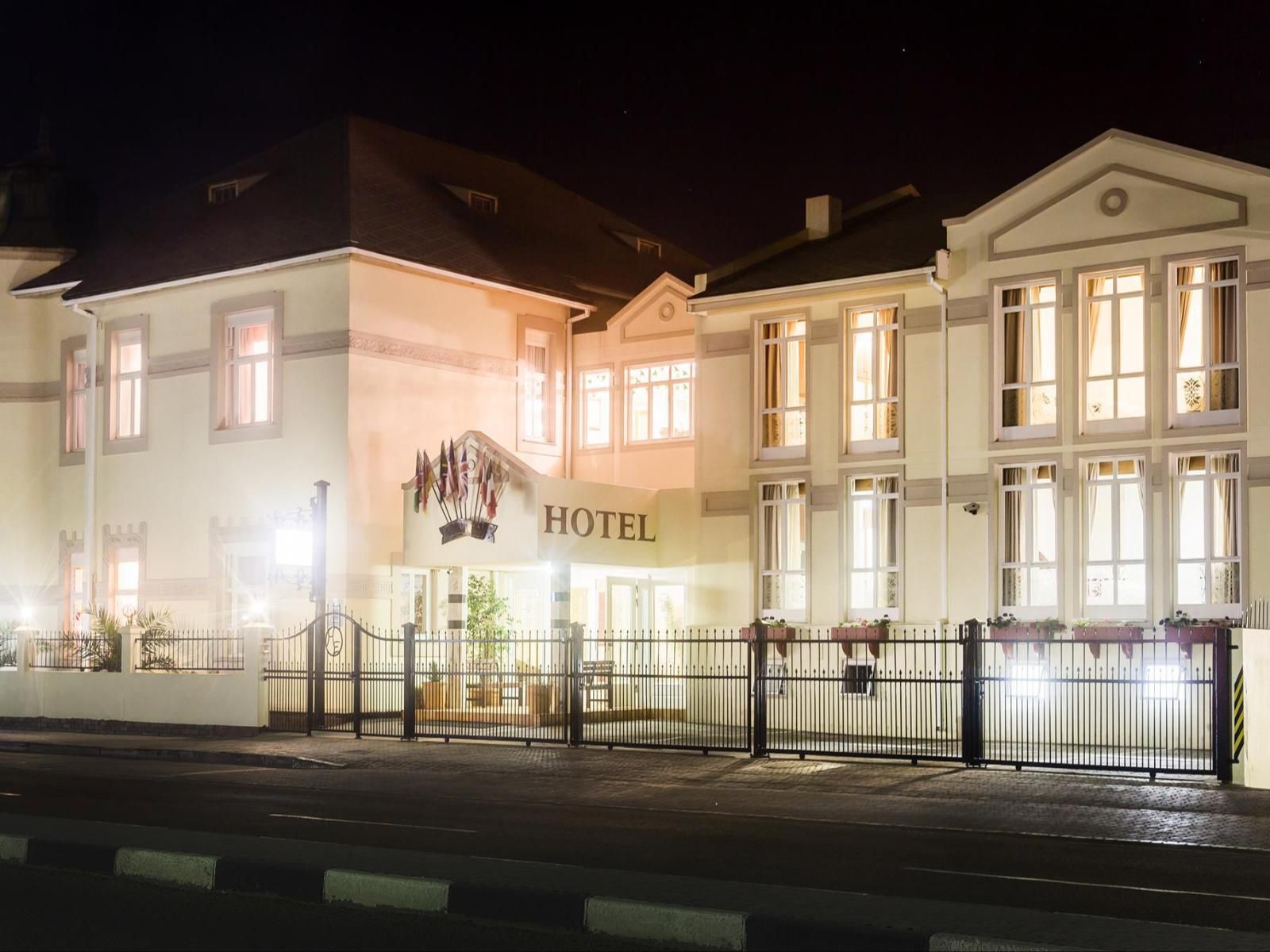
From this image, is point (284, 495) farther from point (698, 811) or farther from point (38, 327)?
point (698, 811)

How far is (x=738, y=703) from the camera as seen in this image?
79.4 ft

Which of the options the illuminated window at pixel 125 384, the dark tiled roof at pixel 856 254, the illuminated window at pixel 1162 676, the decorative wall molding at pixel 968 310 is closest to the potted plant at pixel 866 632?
the illuminated window at pixel 1162 676

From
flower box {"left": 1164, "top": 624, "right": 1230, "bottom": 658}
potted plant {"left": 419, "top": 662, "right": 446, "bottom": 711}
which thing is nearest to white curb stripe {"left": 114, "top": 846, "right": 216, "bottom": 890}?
potted plant {"left": 419, "top": 662, "right": 446, "bottom": 711}

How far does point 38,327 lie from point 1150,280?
23.5 metres

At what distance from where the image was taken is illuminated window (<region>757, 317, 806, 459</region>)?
2902 cm

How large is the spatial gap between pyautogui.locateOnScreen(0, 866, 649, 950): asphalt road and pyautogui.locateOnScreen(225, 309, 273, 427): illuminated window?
71.4ft

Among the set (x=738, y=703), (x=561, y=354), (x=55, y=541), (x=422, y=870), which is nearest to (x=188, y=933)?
(x=422, y=870)

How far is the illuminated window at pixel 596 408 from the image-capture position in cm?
3284

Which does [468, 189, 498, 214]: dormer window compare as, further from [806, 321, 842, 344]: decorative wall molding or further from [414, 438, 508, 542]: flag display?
[806, 321, 842, 344]: decorative wall molding

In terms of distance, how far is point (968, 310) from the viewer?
27.0 metres

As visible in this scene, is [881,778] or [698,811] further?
[881,778]

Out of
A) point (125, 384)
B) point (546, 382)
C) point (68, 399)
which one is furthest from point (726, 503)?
point (68, 399)

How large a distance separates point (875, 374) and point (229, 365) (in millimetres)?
12535

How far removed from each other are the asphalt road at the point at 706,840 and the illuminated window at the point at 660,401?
43.1 ft
